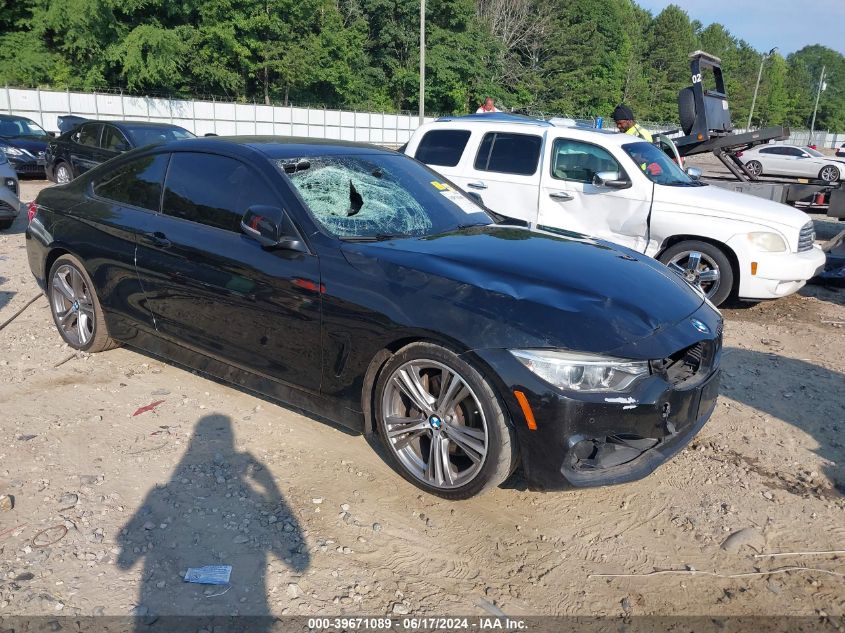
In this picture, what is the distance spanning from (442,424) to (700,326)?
141cm

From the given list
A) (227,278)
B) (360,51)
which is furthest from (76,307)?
(360,51)

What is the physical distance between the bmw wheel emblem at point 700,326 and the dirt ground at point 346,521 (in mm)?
821

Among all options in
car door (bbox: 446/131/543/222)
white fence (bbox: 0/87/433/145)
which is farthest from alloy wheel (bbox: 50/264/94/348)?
white fence (bbox: 0/87/433/145)

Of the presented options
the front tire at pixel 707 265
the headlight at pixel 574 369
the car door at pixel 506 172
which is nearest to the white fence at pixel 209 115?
the car door at pixel 506 172

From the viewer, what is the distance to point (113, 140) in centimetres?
1297

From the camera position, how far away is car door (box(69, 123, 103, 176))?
43.8ft

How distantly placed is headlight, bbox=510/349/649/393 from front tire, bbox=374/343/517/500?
23 centimetres

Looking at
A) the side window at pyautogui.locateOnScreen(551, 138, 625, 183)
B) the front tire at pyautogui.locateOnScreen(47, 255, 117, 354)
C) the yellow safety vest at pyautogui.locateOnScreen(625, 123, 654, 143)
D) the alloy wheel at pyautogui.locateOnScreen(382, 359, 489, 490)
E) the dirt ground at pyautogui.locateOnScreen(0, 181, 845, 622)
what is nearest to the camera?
the dirt ground at pyautogui.locateOnScreen(0, 181, 845, 622)

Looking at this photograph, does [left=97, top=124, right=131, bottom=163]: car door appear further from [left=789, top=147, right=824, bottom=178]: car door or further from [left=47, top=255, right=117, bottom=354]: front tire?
[left=789, top=147, right=824, bottom=178]: car door

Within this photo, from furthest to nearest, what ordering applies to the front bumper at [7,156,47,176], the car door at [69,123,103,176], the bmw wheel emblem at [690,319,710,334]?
the front bumper at [7,156,47,176]
the car door at [69,123,103,176]
the bmw wheel emblem at [690,319,710,334]

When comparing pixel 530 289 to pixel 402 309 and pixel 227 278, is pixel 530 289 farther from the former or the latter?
pixel 227 278

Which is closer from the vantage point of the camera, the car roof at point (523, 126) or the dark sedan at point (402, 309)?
the dark sedan at point (402, 309)

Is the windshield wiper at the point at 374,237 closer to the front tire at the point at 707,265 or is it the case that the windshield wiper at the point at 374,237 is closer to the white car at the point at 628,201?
the white car at the point at 628,201

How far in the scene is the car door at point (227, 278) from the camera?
360 cm
